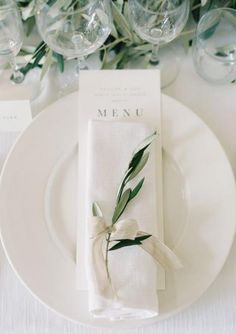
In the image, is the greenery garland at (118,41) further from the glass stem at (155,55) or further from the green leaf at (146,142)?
the green leaf at (146,142)

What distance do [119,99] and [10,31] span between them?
17 cm

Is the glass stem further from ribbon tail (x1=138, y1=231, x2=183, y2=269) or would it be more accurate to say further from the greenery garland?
ribbon tail (x1=138, y1=231, x2=183, y2=269)

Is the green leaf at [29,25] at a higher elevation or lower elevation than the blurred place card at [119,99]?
higher

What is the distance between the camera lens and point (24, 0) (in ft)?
2.10

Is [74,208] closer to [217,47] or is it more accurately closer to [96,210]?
[96,210]

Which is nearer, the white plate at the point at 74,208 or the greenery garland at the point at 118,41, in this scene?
the white plate at the point at 74,208

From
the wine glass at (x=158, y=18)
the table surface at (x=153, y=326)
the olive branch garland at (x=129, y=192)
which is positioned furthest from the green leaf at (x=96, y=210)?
the wine glass at (x=158, y=18)

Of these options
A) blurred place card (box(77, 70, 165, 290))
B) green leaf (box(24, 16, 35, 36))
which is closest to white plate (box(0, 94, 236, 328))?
blurred place card (box(77, 70, 165, 290))

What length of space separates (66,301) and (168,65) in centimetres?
37

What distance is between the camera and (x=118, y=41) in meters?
0.65

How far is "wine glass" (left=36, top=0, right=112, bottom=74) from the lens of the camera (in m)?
0.59

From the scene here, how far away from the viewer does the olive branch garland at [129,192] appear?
509 millimetres

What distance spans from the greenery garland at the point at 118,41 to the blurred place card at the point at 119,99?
0.14 feet

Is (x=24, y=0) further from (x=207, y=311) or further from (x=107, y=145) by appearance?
(x=207, y=311)
